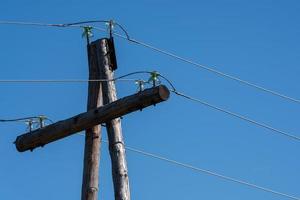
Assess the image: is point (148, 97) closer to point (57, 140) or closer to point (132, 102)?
point (132, 102)

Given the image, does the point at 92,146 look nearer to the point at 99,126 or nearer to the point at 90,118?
the point at 99,126

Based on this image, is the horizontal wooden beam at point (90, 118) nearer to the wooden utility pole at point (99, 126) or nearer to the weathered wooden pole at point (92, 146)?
the wooden utility pole at point (99, 126)

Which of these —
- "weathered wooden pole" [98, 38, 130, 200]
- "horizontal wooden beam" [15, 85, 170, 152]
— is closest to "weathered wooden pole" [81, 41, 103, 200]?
"weathered wooden pole" [98, 38, 130, 200]

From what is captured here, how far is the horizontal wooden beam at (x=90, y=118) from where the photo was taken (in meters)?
10.5

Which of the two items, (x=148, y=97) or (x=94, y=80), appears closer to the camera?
(x=148, y=97)

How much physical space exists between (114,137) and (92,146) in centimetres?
42

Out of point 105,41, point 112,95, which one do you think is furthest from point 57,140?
point 105,41

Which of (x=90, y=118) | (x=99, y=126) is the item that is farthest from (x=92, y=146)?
(x=90, y=118)

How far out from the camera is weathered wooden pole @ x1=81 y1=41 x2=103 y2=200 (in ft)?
35.2

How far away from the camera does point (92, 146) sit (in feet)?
36.4

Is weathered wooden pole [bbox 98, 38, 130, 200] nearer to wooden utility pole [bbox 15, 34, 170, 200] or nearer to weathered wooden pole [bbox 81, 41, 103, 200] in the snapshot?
wooden utility pole [bbox 15, 34, 170, 200]

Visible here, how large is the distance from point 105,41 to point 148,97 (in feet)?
5.77

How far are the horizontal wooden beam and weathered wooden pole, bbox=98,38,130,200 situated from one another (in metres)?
0.23

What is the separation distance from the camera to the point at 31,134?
11.2 meters
